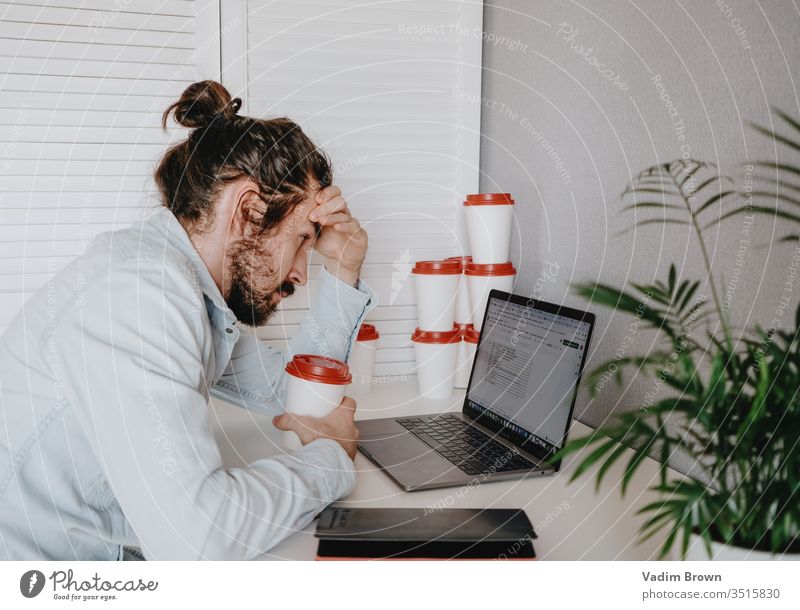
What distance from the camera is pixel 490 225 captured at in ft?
4.46

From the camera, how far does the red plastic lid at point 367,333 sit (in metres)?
1.43

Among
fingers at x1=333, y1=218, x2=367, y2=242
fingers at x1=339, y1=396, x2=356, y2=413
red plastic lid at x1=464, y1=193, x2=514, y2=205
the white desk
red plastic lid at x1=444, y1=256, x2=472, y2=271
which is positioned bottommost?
the white desk

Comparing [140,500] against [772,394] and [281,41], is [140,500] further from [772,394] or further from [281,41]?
[281,41]

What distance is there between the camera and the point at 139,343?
735 millimetres

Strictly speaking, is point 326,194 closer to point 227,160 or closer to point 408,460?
point 227,160

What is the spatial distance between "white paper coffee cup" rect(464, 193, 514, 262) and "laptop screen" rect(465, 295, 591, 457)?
0.14m

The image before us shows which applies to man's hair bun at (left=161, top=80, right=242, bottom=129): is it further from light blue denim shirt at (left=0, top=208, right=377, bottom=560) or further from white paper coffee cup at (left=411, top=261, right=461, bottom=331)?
white paper coffee cup at (left=411, top=261, right=461, bottom=331)

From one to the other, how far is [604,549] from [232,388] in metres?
0.74

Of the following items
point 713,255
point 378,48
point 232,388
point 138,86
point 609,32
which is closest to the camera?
point 713,255

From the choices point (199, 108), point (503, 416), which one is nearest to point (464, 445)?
point (503, 416)

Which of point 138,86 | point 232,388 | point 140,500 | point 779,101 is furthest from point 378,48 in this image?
point 140,500

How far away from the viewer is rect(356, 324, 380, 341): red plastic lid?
4.68ft

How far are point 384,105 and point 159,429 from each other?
1.02 meters

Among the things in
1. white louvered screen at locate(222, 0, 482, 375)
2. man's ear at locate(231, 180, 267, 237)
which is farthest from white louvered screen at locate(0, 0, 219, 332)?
man's ear at locate(231, 180, 267, 237)
